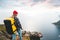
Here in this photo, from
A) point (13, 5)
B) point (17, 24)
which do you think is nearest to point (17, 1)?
point (13, 5)

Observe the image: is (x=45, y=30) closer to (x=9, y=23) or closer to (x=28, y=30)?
(x=28, y=30)

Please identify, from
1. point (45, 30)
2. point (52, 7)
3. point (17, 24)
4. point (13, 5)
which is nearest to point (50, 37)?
point (45, 30)

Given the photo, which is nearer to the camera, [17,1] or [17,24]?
[17,24]

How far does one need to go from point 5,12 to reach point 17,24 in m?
1.97

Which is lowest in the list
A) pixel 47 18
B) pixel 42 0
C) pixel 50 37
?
pixel 50 37

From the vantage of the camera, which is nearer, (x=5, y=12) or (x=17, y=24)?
(x=17, y=24)

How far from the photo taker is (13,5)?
934 cm

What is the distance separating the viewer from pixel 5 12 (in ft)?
30.3

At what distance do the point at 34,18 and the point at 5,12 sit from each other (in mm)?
938

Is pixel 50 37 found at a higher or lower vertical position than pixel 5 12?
lower

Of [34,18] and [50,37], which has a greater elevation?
[34,18]

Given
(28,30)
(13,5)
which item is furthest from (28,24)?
(13,5)

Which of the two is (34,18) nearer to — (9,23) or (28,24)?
(28,24)

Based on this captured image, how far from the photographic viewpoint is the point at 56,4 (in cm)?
937
